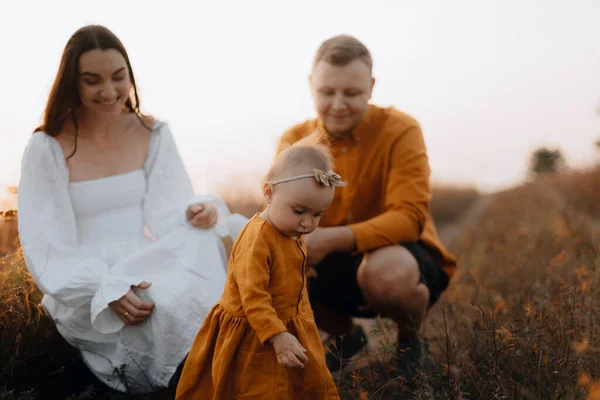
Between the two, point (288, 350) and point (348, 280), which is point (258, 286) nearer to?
point (288, 350)

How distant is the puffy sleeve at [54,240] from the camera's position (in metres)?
2.41

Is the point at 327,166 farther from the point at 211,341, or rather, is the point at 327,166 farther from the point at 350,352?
the point at 350,352

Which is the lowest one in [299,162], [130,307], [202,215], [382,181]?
[130,307]

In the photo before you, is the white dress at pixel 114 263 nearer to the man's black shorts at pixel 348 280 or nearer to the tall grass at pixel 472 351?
the tall grass at pixel 472 351

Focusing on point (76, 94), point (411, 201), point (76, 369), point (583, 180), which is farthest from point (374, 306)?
point (583, 180)

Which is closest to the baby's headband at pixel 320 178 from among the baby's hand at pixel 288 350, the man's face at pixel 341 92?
the baby's hand at pixel 288 350

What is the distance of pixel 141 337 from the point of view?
2498 mm

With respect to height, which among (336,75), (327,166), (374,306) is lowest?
(374,306)

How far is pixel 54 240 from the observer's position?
2.50m

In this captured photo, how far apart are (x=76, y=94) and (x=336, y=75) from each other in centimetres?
115

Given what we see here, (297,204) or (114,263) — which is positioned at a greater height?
(297,204)

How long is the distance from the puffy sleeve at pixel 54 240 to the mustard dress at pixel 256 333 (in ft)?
1.86

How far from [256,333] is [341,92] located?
1275 millimetres

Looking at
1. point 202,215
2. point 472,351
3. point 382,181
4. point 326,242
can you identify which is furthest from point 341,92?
point 472,351
